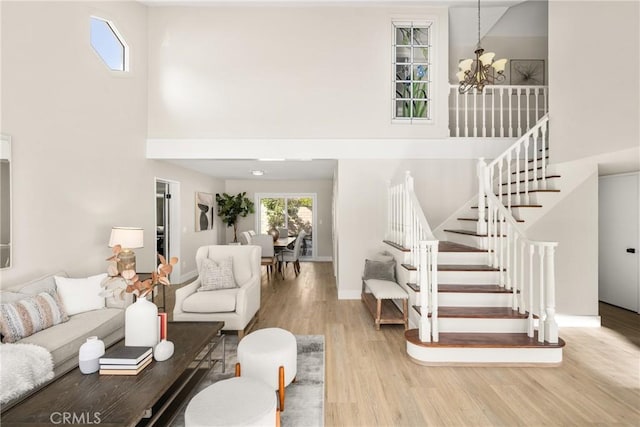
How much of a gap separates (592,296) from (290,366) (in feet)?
12.7

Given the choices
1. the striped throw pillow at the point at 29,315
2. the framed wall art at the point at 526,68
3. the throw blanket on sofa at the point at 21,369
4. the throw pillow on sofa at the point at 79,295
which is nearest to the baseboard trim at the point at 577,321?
the framed wall art at the point at 526,68

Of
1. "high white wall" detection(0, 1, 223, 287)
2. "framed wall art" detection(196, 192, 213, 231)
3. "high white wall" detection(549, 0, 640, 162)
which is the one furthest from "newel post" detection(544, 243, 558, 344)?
"framed wall art" detection(196, 192, 213, 231)

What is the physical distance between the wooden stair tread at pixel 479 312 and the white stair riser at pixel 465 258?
67 cm

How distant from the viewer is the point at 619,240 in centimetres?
459

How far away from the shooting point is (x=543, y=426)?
2049mm

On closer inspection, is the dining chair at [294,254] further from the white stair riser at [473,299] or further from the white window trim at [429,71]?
the white stair riser at [473,299]

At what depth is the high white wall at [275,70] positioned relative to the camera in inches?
197

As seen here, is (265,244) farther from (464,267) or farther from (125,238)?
Answer: (464,267)

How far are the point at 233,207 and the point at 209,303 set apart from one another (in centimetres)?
548

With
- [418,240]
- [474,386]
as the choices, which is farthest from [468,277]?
[474,386]

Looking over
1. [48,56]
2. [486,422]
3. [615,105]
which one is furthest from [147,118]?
[615,105]

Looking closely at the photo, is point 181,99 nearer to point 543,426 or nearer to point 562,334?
point 543,426

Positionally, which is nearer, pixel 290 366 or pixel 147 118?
pixel 290 366

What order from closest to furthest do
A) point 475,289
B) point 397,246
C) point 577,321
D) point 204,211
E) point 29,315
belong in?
point 29,315, point 475,289, point 577,321, point 397,246, point 204,211
